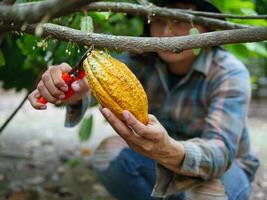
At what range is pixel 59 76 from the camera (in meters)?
1.37

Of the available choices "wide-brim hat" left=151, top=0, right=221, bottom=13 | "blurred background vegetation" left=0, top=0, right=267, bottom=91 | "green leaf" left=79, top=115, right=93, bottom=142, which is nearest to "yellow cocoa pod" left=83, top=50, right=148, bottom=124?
"blurred background vegetation" left=0, top=0, right=267, bottom=91

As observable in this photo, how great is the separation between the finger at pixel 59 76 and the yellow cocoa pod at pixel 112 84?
0.57 feet

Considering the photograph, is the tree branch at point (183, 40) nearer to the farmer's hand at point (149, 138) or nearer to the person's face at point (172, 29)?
the farmer's hand at point (149, 138)

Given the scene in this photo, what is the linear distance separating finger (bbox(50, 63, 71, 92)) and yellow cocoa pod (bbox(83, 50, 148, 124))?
174 millimetres

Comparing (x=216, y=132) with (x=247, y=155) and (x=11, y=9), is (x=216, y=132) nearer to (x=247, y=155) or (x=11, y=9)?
(x=247, y=155)

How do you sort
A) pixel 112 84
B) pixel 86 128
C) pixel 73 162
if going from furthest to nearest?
pixel 73 162, pixel 86 128, pixel 112 84

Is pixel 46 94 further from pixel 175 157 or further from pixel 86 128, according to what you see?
pixel 86 128

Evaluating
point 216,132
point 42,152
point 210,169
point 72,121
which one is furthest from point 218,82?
point 42,152

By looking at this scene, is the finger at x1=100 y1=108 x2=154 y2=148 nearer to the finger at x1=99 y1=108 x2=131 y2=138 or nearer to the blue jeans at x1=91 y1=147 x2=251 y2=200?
the finger at x1=99 y1=108 x2=131 y2=138

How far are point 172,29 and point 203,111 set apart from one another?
1.23 ft

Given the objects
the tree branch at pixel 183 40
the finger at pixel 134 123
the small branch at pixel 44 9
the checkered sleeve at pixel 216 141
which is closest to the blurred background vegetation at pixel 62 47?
the checkered sleeve at pixel 216 141

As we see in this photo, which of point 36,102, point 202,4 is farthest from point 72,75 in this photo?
point 202,4

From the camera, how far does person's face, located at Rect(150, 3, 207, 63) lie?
6.00 ft

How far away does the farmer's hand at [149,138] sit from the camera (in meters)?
1.24
